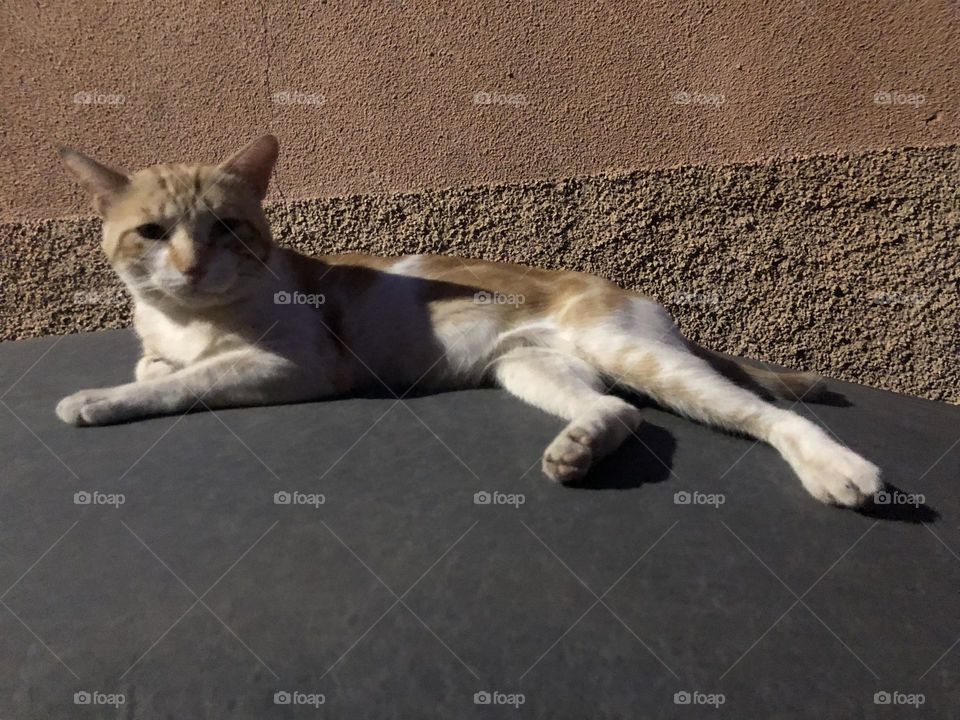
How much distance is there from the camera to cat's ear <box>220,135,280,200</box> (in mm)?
2299

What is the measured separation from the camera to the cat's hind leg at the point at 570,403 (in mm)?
1655

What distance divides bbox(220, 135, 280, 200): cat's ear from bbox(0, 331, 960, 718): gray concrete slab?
848mm

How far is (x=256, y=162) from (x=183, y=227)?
338 millimetres

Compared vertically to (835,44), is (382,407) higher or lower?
lower

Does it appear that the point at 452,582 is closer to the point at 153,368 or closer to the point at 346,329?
the point at 346,329

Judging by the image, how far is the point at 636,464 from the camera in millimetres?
1731

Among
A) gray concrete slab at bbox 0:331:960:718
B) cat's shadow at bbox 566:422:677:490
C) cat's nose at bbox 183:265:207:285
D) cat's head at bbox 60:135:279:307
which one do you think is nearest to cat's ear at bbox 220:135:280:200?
cat's head at bbox 60:135:279:307

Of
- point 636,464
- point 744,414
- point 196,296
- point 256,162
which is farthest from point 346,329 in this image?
point 744,414

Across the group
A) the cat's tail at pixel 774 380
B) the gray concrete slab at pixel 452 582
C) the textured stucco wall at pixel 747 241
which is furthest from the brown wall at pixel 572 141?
the gray concrete slab at pixel 452 582

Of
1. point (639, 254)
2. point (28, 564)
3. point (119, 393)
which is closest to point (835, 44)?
point (639, 254)

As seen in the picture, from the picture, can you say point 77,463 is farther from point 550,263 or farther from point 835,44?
point 835,44

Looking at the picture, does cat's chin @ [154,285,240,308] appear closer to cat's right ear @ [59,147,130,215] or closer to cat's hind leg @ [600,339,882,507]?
cat's right ear @ [59,147,130,215]

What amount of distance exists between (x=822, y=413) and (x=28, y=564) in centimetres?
186

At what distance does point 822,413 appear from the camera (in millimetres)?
2131
